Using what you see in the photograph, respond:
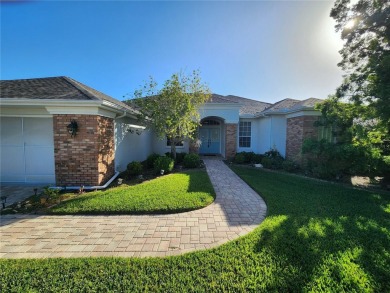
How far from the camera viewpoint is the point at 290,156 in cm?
1213

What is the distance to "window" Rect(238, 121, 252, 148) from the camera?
16422mm

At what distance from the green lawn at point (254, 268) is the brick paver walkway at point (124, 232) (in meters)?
0.31

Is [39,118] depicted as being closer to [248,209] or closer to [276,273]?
[248,209]

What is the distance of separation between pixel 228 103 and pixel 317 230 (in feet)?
38.8

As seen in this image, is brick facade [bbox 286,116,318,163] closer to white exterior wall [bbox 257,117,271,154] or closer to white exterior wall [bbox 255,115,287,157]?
white exterior wall [bbox 255,115,287,157]

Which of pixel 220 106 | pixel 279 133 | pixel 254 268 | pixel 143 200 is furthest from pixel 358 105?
pixel 143 200

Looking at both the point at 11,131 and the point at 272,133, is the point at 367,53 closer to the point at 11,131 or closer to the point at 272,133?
the point at 272,133

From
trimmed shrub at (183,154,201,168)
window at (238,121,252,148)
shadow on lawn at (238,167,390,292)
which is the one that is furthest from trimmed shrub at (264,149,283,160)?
shadow on lawn at (238,167,390,292)

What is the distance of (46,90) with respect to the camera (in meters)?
7.73

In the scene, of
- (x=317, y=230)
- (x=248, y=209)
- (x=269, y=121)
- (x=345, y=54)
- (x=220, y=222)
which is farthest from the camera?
(x=269, y=121)

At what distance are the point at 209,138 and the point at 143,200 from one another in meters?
13.4

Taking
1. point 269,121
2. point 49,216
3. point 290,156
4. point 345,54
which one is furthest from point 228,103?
point 49,216

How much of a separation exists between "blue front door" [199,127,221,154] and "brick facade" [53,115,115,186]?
12192 millimetres

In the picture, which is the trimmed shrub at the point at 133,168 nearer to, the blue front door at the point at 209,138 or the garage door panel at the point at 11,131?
the garage door panel at the point at 11,131
